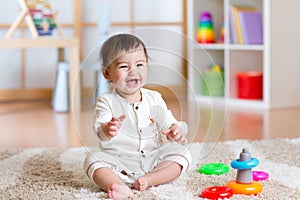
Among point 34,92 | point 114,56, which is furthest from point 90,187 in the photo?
point 34,92

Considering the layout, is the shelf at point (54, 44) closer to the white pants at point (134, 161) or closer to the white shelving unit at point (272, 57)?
the white shelving unit at point (272, 57)

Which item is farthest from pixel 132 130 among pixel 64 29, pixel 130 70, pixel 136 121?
pixel 64 29

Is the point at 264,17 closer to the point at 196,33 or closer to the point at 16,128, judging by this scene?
the point at 196,33

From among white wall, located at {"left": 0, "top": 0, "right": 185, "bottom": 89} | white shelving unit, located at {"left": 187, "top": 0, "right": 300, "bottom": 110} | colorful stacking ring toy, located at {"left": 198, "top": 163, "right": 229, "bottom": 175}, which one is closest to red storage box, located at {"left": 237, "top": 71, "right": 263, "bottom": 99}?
white shelving unit, located at {"left": 187, "top": 0, "right": 300, "bottom": 110}

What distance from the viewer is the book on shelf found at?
9.56 feet

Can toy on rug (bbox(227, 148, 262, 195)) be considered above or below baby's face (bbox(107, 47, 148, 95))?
below

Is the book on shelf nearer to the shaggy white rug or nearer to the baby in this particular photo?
the shaggy white rug

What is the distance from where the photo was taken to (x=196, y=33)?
10.8 ft

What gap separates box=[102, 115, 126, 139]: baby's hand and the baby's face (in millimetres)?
75

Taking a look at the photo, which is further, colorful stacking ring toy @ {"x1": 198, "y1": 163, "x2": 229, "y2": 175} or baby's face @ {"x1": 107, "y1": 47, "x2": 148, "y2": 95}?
colorful stacking ring toy @ {"x1": 198, "y1": 163, "x2": 229, "y2": 175}

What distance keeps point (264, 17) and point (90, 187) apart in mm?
1664

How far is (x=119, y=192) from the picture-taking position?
124 cm

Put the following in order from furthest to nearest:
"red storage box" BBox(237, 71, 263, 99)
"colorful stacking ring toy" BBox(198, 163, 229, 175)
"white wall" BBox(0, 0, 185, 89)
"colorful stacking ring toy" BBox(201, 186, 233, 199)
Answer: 1. "white wall" BBox(0, 0, 185, 89)
2. "red storage box" BBox(237, 71, 263, 99)
3. "colorful stacking ring toy" BBox(198, 163, 229, 175)
4. "colorful stacking ring toy" BBox(201, 186, 233, 199)

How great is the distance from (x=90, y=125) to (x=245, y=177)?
0.36 metres
